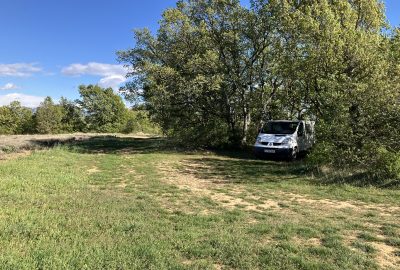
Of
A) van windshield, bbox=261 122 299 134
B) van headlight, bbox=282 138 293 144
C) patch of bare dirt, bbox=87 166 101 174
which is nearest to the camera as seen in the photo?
patch of bare dirt, bbox=87 166 101 174

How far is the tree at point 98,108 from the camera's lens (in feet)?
227

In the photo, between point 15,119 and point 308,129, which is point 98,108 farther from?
point 308,129

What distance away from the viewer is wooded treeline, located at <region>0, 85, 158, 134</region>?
6825 centimetres

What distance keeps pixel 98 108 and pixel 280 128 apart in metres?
55.6

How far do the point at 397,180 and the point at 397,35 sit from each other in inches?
302

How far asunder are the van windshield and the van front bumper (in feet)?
3.77

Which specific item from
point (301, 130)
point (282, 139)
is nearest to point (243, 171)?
point (282, 139)

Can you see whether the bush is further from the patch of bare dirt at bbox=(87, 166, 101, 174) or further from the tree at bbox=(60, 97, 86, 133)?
the tree at bbox=(60, 97, 86, 133)

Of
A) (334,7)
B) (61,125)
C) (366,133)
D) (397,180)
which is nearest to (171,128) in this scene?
(334,7)

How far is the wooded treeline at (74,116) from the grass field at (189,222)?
55901 millimetres

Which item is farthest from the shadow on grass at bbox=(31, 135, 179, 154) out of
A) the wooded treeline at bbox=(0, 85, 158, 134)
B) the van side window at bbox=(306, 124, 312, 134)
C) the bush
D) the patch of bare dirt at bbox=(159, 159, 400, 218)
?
the wooded treeline at bbox=(0, 85, 158, 134)

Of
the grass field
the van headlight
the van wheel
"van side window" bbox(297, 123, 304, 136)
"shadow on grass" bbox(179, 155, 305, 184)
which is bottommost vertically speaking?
the grass field

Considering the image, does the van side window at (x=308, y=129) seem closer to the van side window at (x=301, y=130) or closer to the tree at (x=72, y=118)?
the van side window at (x=301, y=130)

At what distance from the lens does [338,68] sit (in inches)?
607
